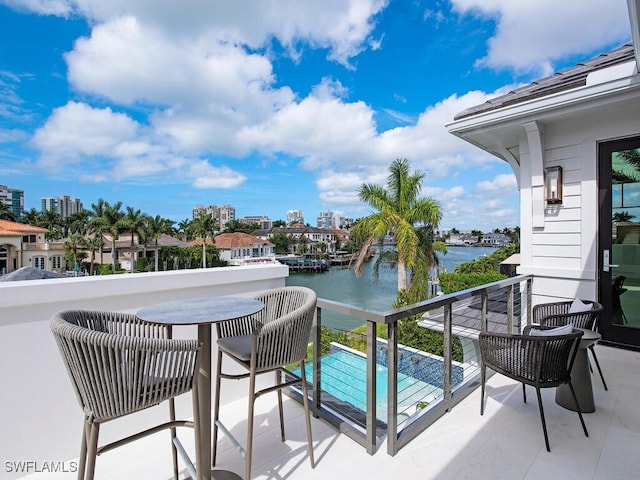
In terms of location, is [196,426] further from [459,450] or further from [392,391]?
[459,450]

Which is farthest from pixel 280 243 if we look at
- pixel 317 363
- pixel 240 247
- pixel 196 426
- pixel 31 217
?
pixel 196 426

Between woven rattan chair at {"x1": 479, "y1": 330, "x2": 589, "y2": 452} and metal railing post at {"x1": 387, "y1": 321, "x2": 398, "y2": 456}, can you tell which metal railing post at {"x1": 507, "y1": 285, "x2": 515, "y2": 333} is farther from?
metal railing post at {"x1": 387, "y1": 321, "x2": 398, "y2": 456}

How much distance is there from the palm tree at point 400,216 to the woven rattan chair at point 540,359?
12458 millimetres

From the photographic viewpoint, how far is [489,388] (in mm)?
2744

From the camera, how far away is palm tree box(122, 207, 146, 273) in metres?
36.9

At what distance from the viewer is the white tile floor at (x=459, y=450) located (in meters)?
1.75

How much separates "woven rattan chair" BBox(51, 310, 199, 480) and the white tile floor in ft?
2.66

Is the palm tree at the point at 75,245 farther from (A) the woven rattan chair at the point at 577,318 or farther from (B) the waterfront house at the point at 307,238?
(A) the woven rattan chair at the point at 577,318

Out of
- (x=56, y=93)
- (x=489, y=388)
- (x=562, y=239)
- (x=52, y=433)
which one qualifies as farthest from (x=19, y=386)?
(x=56, y=93)

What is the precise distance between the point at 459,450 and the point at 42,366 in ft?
7.92

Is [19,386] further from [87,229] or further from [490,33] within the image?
[87,229]

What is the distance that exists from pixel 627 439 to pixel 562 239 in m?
2.32

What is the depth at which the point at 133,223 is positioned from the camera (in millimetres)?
37000

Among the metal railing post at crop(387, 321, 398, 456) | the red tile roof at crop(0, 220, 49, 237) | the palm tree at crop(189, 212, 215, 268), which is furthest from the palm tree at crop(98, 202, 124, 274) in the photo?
the metal railing post at crop(387, 321, 398, 456)
